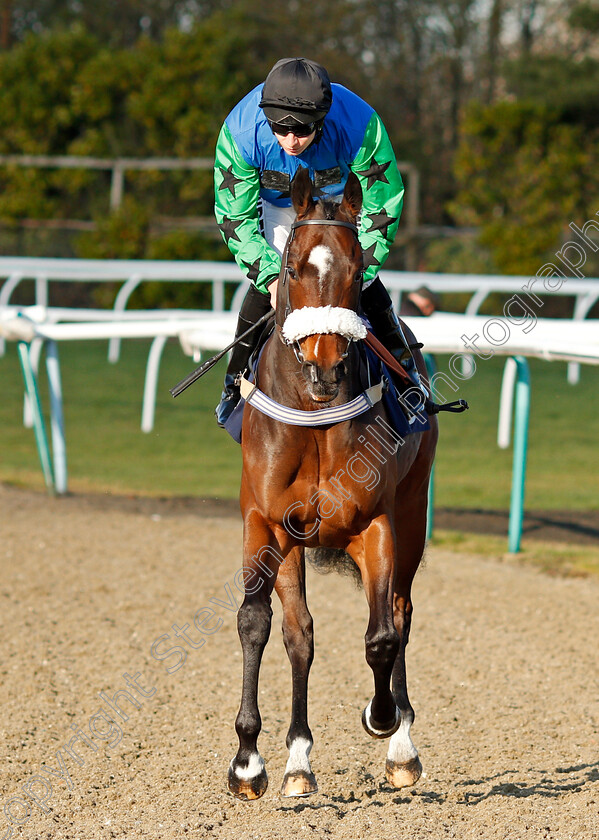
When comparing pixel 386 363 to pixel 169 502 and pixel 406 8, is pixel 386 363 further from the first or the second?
pixel 406 8

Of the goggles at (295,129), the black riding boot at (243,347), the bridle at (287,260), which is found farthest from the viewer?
the black riding boot at (243,347)

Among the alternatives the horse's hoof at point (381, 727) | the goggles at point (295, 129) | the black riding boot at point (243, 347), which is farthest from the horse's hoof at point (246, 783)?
the goggles at point (295, 129)

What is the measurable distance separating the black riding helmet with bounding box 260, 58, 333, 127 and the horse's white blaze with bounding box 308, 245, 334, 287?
21.7 inches

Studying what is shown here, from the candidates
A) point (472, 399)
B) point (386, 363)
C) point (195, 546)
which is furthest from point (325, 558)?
point (472, 399)

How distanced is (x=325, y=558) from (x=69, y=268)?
11.5 m

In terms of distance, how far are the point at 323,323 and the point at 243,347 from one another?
35.7 inches

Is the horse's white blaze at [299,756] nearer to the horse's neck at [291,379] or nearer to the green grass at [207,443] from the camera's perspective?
the horse's neck at [291,379]

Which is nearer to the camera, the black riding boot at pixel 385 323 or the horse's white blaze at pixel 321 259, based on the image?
the horse's white blaze at pixel 321 259

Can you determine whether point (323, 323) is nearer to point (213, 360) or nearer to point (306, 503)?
point (306, 503)

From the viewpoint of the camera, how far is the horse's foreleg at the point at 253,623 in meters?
3.16

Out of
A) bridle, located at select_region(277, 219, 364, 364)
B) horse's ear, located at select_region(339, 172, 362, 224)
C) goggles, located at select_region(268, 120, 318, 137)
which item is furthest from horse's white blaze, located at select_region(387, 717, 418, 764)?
goggles, located at select_region(268, 120, 318, 137)

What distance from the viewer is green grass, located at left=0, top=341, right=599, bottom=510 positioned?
8.34 meters

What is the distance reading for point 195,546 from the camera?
6523mm

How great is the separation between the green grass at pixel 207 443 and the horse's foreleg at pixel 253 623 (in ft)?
15.5
